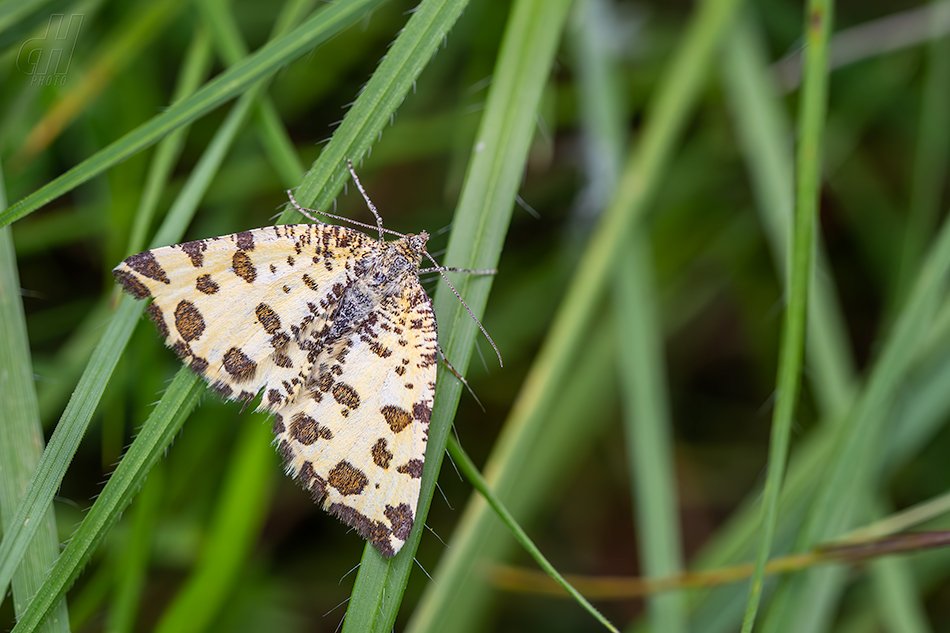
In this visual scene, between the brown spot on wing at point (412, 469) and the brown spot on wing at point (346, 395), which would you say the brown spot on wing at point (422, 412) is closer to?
the brown spot on wing at point (412, 469)

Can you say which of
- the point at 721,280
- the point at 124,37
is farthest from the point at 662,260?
the point at 124,37

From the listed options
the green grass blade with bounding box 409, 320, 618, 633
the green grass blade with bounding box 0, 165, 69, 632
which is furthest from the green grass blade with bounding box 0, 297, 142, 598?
the green grass blade with bounding box 409, 320, 618, 633

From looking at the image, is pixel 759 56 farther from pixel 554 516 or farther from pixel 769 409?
pixel 554 516

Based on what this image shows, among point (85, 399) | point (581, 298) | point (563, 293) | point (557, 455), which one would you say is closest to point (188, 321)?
point (85, 399)

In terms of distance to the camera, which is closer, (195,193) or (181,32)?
(195,193)

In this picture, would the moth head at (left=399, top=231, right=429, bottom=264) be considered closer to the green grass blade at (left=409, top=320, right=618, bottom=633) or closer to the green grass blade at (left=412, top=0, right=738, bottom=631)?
the green grass blade at (left=412, top=0, right=738, bottom=631)

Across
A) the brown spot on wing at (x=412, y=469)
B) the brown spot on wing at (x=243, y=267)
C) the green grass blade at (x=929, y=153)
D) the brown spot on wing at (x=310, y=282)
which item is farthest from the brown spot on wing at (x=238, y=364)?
the green grass blade at (x=929, y=153)
